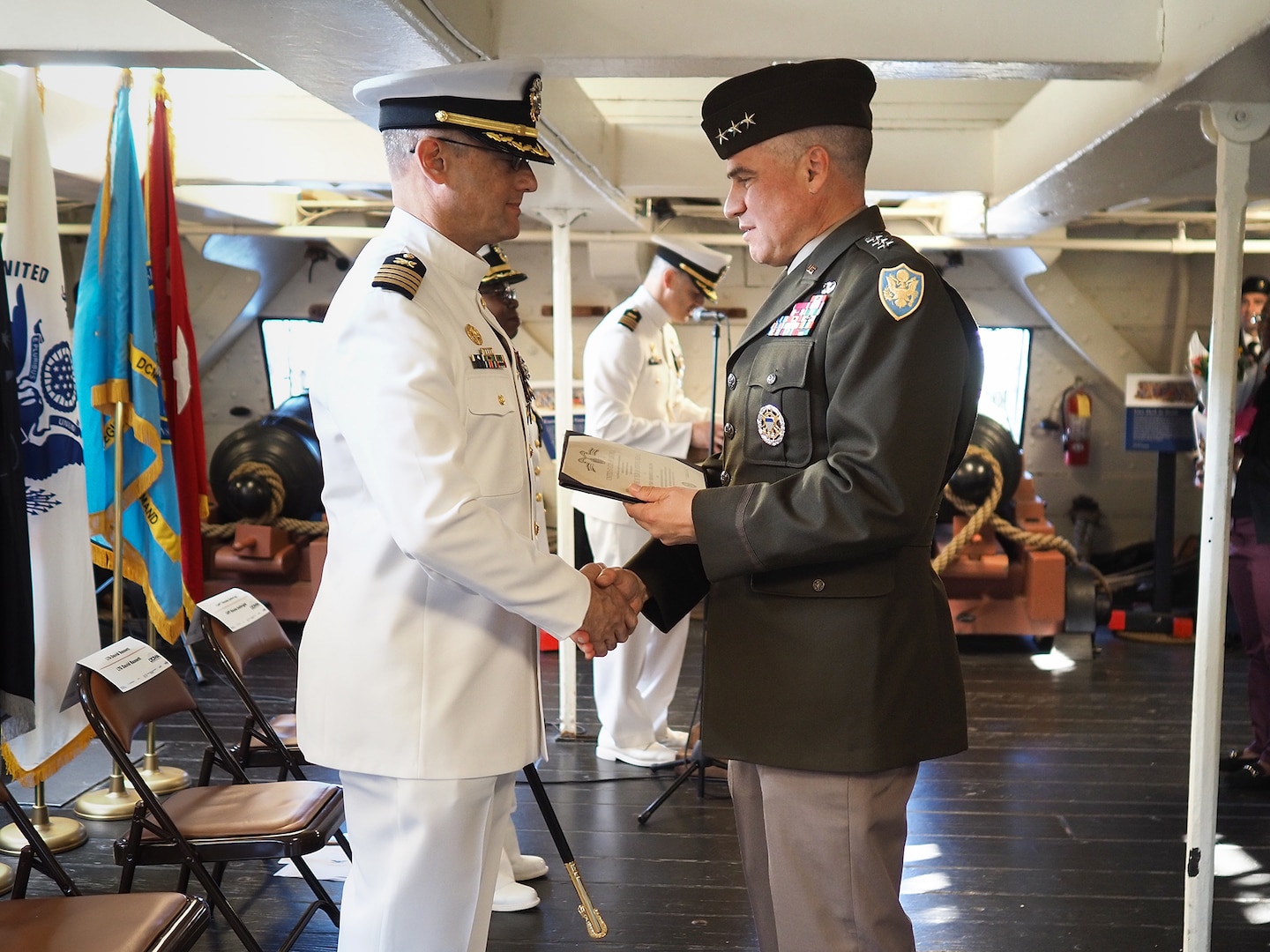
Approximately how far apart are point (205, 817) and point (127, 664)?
46 centimetres

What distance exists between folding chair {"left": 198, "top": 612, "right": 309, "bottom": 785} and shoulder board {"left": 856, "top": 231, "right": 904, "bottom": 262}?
2214mm

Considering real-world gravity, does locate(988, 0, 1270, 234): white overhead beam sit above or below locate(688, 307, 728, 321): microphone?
above

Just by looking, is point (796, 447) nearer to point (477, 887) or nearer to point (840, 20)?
point (477, 887)

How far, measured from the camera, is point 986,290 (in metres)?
9.20

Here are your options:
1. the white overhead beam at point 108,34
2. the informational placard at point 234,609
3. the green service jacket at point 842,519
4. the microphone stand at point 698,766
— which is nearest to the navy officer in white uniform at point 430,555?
the green service jacket at point 842,519

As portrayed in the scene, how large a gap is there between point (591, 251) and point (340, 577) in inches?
240

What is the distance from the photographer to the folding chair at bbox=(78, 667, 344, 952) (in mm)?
2689

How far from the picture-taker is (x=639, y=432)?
4.83 m

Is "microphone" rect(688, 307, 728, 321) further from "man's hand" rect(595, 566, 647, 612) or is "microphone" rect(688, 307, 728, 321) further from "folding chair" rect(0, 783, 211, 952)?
"folding chair" rect(0, 783, 211, 952)

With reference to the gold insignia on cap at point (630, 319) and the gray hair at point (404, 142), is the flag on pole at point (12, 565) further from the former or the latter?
the gold insignia on cap at point (630, 319)

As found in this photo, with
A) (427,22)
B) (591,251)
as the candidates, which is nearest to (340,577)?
(427,22)

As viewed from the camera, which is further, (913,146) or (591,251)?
(591,251)

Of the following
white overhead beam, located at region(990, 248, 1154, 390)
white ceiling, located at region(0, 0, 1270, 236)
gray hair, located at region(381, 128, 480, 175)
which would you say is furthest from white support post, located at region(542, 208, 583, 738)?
white overhead beam, located at region(990, 248, 1154, 390)

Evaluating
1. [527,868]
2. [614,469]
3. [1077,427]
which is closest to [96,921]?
[614,469]
